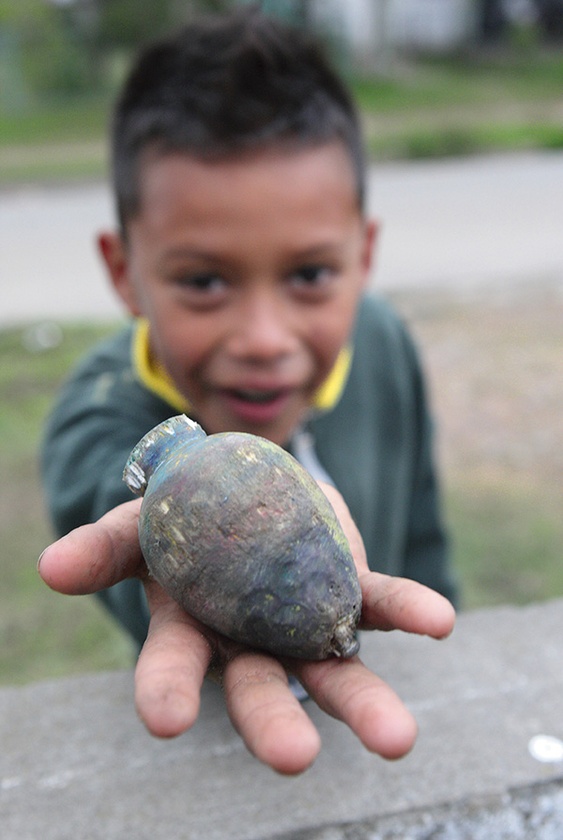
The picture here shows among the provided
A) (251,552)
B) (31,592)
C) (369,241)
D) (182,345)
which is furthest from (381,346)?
(251,552)

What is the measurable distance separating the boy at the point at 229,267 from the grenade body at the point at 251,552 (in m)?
0.63

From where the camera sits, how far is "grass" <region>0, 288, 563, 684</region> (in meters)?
3.35

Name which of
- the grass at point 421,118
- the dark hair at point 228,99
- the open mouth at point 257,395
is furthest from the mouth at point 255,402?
the grass at point 421,118

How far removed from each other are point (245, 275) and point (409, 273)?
5.65 meters

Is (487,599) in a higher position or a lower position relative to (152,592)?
lower

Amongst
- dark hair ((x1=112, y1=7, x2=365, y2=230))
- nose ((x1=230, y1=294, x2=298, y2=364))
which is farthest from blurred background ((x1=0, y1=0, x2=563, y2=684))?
dark hair ((x1=112, y1=7, x2=365, y2=230))

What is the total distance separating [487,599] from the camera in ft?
11.4

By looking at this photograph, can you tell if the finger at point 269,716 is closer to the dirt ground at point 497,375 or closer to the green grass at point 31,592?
the green grass at point 31,592

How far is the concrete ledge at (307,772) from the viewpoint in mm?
1581

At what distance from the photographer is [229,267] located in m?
2.01

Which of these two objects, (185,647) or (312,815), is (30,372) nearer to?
(312,815)

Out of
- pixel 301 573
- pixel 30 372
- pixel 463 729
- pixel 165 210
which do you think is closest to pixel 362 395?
pixel 165 210

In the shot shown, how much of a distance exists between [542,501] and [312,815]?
284 cm

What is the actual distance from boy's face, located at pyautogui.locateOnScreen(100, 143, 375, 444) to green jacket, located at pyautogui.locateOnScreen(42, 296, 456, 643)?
0.74 ft
